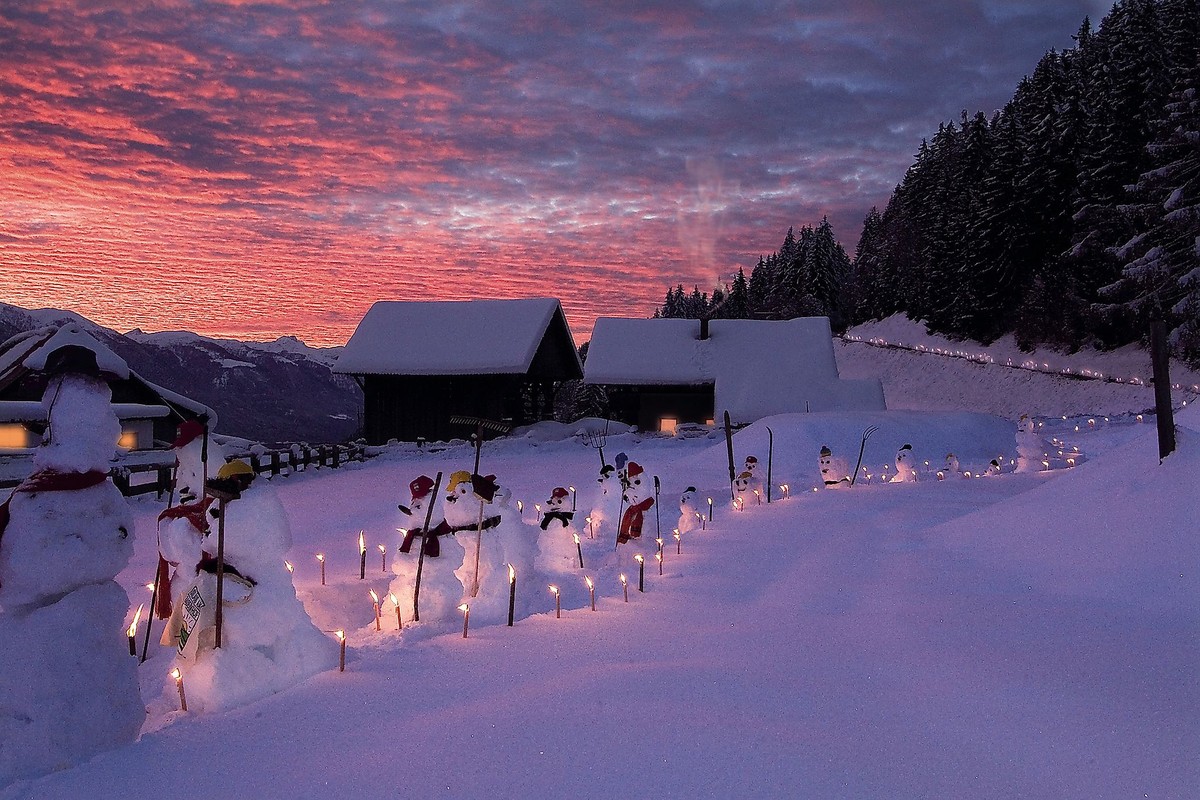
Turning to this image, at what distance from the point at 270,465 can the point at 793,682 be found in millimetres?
18651

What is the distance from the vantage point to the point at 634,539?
10.1 m

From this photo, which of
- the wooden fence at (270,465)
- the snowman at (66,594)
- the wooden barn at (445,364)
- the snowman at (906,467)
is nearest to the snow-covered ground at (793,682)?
the snowman at (66,594)

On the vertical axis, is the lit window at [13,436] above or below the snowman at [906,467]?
above

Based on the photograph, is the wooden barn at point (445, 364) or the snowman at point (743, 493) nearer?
the snowman at point (743, 493)

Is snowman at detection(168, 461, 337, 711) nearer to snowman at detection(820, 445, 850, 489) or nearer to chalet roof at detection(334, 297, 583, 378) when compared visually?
snowman at detection(820, 445, 850, 489)

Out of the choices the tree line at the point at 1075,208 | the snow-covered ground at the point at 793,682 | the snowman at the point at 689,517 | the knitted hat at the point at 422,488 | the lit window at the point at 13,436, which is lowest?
the snowman at the point at 689,517

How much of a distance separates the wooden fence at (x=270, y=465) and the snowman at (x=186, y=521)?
9.16m

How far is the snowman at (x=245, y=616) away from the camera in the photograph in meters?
4.79

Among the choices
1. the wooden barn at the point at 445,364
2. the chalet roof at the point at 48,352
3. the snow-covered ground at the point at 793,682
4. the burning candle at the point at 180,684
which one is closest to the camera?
the snow-covered ground at the point at 793,682

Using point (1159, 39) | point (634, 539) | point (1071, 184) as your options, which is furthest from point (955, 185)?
point (634, 539)

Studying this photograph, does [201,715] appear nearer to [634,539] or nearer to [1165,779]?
[1165,779]

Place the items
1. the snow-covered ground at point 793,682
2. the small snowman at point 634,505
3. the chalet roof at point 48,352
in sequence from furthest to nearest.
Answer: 1. the chalet roof at point 48,352
2. the small snowman at point 634,505
3. the snow-covered ground at point 793,682

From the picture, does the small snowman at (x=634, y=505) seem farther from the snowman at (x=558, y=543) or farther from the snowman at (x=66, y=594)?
the snowman at (x=66, y=594)

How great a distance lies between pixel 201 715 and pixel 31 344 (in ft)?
59.7
